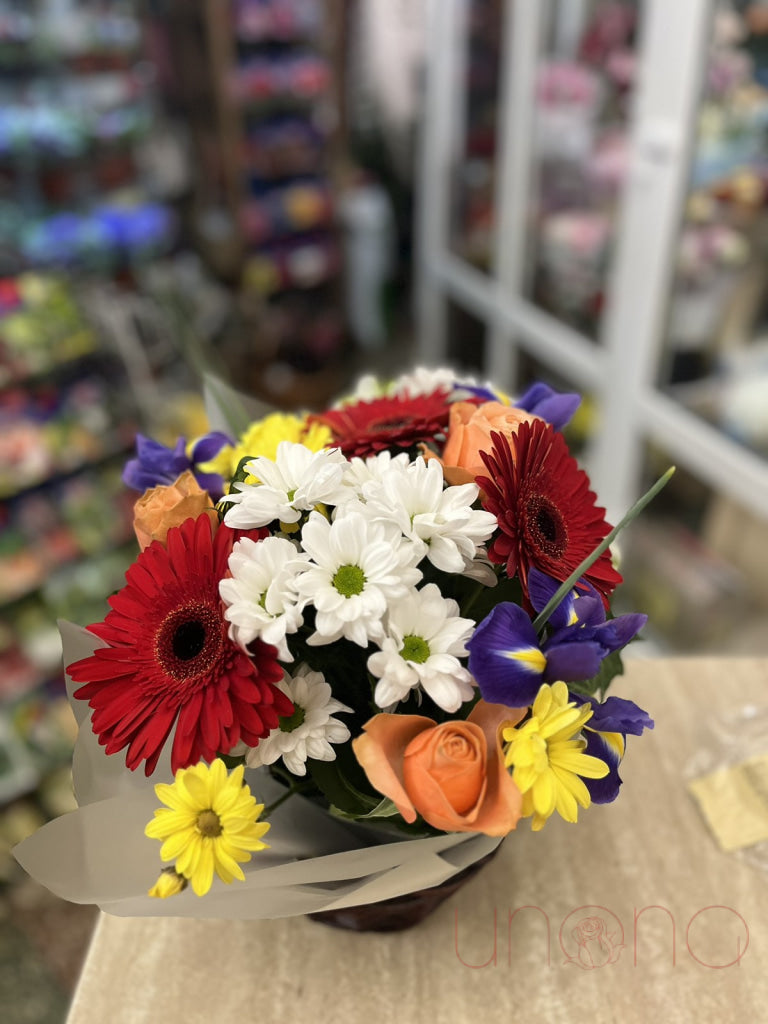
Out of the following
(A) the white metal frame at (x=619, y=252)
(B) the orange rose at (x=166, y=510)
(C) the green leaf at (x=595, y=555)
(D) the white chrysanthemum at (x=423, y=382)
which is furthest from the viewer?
(A) the white metal frame at (x=619, y=252)

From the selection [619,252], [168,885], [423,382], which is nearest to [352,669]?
[168,885]

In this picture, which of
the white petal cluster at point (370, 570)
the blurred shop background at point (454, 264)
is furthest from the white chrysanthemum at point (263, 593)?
the blurred shop background at point (454, 264)

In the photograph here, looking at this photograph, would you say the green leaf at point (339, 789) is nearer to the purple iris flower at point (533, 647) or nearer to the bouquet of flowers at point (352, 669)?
the bouquet of flowers at point (352, 669)

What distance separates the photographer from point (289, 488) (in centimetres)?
48

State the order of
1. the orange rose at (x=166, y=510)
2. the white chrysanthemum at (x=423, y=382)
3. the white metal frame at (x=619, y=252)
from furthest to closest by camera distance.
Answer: the white metal frame at (x=619, y=252) < the white chrysanthemum at (x=423, y=382) < the orange rose at (x=166, y=510)

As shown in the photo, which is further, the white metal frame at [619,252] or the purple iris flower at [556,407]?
the white metal frame at [619,252]

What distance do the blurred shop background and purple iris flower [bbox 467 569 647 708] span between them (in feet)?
3.24

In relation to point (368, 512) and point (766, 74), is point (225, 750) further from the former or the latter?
point (766, 74)

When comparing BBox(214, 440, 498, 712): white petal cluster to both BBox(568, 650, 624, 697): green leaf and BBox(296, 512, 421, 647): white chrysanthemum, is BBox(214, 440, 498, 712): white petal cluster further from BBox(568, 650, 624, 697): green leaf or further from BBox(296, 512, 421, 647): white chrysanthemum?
BBox(568, 650, 624, 697): green leaf

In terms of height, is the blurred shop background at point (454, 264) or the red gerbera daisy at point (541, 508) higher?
the red gerbera daisy at point (541, 508)

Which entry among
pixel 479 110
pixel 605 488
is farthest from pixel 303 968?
pixel 479 110

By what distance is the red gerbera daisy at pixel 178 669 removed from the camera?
0.41 meters

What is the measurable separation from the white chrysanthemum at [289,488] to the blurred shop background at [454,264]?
87 cm

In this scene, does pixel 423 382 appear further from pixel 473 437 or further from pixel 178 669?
pixel 178 669
